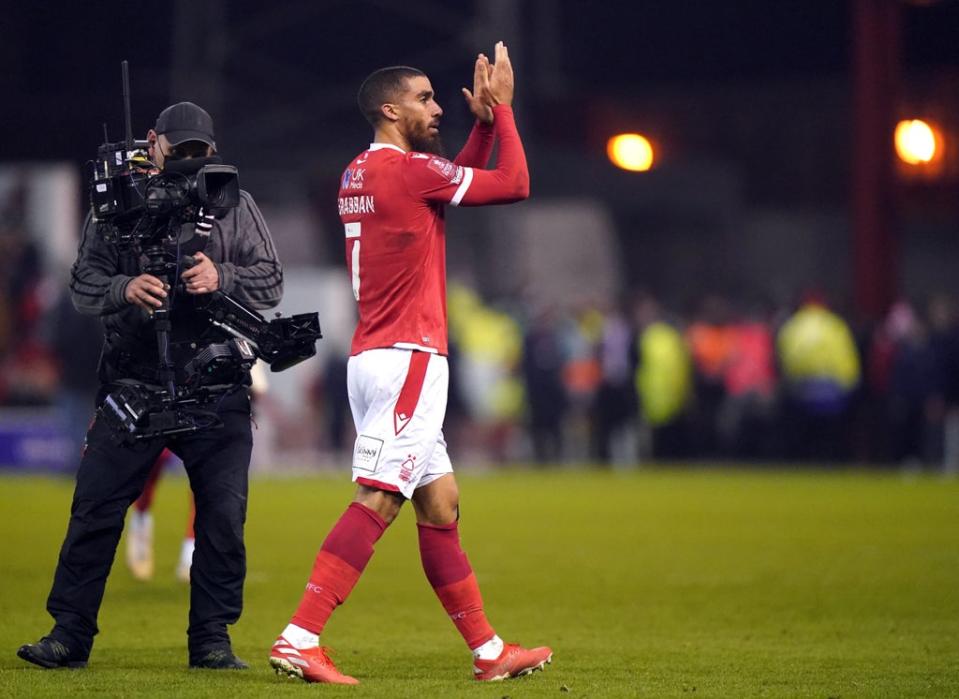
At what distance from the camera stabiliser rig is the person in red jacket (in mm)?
388

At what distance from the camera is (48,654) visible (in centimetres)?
704

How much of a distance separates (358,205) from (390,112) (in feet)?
1.23

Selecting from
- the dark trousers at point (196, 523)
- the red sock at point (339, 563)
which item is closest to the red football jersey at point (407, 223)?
the red sock at point (339, 563)

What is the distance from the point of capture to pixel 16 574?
38.2 ft

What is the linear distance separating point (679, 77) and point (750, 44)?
1690 mm

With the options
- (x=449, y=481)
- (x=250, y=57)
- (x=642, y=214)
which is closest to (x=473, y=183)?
(x=449, y=481)

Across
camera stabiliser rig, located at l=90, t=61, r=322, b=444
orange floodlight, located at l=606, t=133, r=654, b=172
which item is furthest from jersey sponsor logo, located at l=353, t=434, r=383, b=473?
orange floodlight, located at l=606, t=133, r=654, b=172

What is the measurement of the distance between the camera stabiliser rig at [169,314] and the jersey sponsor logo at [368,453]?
1.57 feet

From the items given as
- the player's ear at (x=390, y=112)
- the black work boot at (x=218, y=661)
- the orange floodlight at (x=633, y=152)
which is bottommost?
the black work boot at (x=218, y=661)

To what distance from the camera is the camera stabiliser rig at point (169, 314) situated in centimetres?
695

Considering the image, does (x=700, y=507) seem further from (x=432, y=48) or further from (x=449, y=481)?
(x=432, y=48)

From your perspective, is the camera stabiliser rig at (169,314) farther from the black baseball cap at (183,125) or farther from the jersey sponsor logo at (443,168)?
the jersey sponsor logo at (443,168)

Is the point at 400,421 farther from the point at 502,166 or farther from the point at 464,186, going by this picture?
the point at 502,166

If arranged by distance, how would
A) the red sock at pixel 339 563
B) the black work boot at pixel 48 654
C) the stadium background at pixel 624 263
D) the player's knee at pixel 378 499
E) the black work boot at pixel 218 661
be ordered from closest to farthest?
the red sock at pixel 339 563
the player's knee at pixel 378 499
the black work boot at pixel 48 654
the black work boot at pixel 218 661
the stadium background at pixel 624 263
